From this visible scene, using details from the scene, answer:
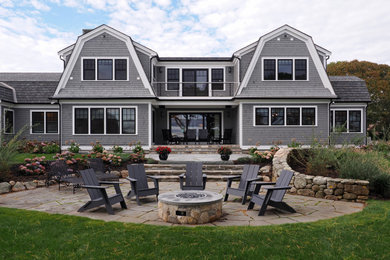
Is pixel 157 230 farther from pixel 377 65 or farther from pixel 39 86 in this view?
pixel 377 65

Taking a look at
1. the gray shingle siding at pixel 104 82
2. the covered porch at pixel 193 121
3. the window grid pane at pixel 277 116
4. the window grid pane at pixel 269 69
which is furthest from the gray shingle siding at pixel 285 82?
the gray shingle siding at pixel 104 82

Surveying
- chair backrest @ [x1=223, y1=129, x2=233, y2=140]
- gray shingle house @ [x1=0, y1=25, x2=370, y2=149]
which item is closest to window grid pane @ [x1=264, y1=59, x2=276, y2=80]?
gray shingle house @ [x1=0, y1=25, x2=370, y2=149]

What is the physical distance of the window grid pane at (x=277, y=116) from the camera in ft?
54.0

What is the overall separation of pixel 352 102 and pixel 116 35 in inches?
583

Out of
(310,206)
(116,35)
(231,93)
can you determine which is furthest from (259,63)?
(310,206)

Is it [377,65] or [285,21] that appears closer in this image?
[285,21]

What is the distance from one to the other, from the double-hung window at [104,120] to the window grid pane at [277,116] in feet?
26.1

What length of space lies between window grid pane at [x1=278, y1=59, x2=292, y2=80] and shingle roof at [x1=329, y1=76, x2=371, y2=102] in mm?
3414

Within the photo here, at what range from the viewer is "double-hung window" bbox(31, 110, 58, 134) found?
18.2m

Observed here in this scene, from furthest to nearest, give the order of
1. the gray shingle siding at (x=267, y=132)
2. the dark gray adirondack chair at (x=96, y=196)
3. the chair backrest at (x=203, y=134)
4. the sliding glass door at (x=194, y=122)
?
the sliding glass door at (x=194, y=122)
the chair backrest at (x=203, y=134)
the gray shingle siding at (x=267, y=132)
the dark gray adirondack chair at (x=96, y=196)

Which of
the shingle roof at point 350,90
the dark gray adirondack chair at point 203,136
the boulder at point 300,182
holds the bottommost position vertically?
the boulder at point 300,182

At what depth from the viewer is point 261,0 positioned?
1053cm

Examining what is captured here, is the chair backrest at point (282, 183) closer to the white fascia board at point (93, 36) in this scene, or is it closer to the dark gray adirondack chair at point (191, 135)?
the white fascia board at point (93, 36)

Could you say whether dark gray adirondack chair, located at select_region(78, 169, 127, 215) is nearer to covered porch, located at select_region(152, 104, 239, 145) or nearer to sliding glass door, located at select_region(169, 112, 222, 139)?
covered porch, located at select_region(152, 104, 239, 145)
